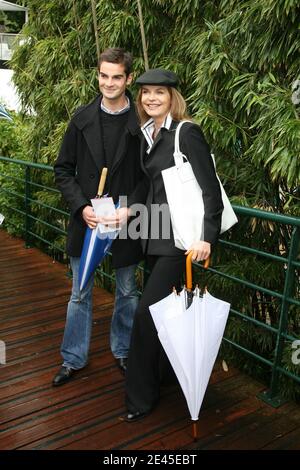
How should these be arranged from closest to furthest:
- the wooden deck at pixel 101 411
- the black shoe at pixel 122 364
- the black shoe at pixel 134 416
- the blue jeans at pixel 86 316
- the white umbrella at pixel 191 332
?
the white umbrella at pixel 191 332 < the wooden deck at pixel 101 411 < the black shoe at pixel 134 416 < the blue jeans at pixel 86 316 < the black shoe at pixel 122 364

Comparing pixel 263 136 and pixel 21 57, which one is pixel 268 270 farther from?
pixel 21 57

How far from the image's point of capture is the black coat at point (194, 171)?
78.7 inches

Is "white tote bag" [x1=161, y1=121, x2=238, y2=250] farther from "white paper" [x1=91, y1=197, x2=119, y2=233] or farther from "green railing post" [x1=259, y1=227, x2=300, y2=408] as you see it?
"green railing post" [x1=259, y1=227, x2=300, y2=408]

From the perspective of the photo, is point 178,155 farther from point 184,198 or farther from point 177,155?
point 184,198

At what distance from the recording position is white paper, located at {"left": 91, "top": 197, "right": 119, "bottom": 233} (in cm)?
228

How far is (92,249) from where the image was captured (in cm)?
234

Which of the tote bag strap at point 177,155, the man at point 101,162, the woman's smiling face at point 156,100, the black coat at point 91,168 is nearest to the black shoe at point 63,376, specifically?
the man at point 101,162

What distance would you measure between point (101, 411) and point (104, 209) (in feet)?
3.07

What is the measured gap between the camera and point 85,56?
4098 mm

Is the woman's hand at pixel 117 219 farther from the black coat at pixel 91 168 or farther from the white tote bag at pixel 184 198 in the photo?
the white tote bag at pixel 184 198

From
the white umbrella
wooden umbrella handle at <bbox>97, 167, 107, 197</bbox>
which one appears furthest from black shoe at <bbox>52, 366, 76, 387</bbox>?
wooden umbrella handle at <bbox>97, 167, 107, 197</bbox>

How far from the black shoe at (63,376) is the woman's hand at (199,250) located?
1.01 meters

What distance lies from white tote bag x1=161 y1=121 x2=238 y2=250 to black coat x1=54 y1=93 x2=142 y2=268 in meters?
0.31

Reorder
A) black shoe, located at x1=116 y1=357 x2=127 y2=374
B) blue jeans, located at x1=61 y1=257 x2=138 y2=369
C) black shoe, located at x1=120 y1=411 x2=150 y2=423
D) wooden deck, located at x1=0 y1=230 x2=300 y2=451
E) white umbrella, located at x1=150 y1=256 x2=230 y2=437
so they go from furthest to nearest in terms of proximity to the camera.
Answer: black shoe, located at x1=116 y1=357 x2=127 y2=374
blue jeans, located at x1=61 y1=257 x2=138 y2=369
black shoe, located at x1=120 y1=411 x2=150 y2=423
wooden deck, located at x1=0 y1=230 x2=300 y2=451
white umbrella, located at x1=150 y1=256 x2=230 y2=437
